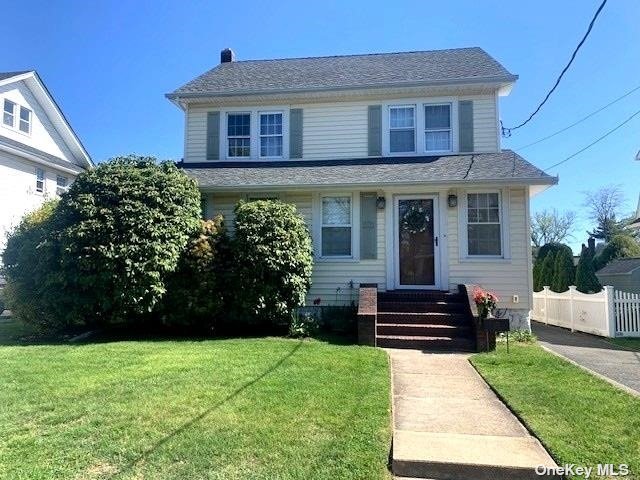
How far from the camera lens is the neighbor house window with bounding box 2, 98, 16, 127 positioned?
1712cm

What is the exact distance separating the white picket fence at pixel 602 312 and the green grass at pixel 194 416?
21.1ft

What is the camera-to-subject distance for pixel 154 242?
8.72 m

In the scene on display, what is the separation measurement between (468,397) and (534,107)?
7582 mm

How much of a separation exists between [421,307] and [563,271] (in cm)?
896

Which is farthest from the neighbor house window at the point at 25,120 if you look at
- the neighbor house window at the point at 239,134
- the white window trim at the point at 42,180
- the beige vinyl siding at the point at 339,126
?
the beige vinyl siding at the point at 339,126

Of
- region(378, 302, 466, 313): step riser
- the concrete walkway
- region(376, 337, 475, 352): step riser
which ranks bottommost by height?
the concrete walkway

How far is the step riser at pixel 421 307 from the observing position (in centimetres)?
913

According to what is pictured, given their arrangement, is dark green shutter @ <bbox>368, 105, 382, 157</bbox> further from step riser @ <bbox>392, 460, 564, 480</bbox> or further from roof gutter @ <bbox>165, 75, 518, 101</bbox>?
step riser @ <bbox>392, 460, 564, 480</bbox>

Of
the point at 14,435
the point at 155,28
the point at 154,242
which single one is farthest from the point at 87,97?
the point at 14,435

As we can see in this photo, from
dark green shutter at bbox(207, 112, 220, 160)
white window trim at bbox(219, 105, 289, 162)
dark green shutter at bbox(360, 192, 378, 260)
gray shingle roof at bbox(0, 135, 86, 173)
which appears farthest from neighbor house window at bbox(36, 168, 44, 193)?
dark green shutter at bbox(360, 192, 378, 260)

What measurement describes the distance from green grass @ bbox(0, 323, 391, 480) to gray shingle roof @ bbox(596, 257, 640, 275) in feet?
40.9

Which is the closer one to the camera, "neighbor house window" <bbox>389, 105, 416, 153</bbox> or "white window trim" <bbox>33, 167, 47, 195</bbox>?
"neighbor house window" <bbox>389, 105, 416, 153</bbox>

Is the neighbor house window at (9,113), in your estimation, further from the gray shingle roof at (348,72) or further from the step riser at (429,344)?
the step riser at (429,344)

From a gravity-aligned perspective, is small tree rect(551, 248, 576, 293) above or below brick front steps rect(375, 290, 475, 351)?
above
